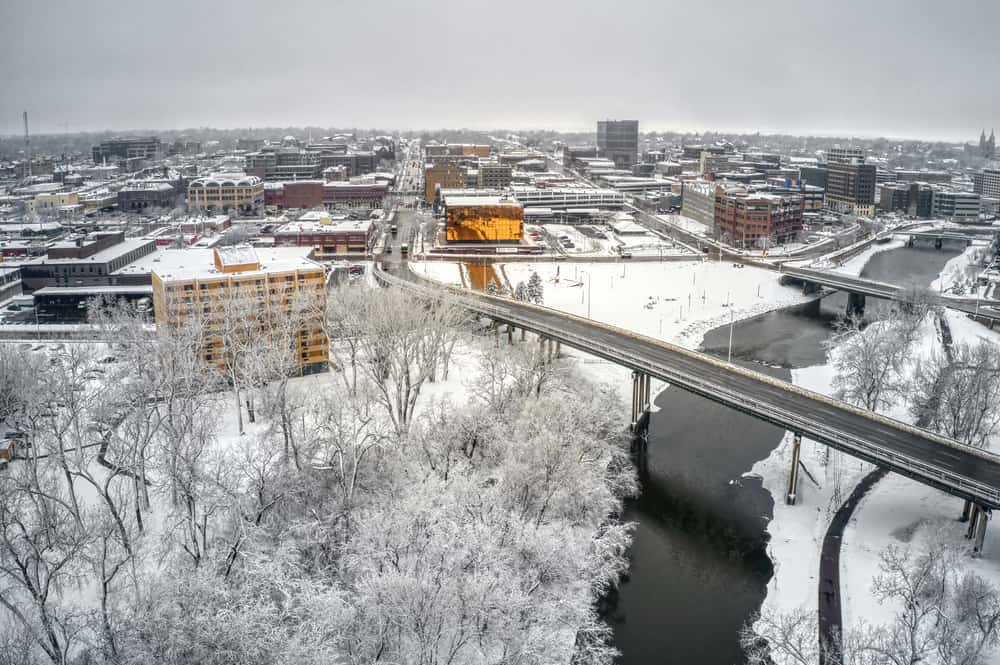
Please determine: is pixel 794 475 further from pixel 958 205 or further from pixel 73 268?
pixel 958 205

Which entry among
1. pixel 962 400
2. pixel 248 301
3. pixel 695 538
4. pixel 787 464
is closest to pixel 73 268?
pixel 248 301

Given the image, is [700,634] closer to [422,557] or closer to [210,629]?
[422,557]

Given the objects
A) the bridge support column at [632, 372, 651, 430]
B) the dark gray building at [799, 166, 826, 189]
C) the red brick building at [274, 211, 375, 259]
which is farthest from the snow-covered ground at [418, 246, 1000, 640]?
the dark gray building at [799, 166, 826, 189]

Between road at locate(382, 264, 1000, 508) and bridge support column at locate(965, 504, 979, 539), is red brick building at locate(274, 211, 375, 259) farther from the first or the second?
bridge support column at locate(965, 504, 979, 539)

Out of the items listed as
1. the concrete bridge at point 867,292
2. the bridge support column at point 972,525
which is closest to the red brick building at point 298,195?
the concrete bridge at point 867,292

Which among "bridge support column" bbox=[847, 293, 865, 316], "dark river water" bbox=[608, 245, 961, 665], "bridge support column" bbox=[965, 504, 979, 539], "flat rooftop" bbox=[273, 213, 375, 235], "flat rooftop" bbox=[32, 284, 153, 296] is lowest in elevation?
"dark river water" bbox=[608, 245, 961, 665]

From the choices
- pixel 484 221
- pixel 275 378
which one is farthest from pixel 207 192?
pixel 275 378

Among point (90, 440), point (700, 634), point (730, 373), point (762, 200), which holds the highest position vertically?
point (762, 200)
